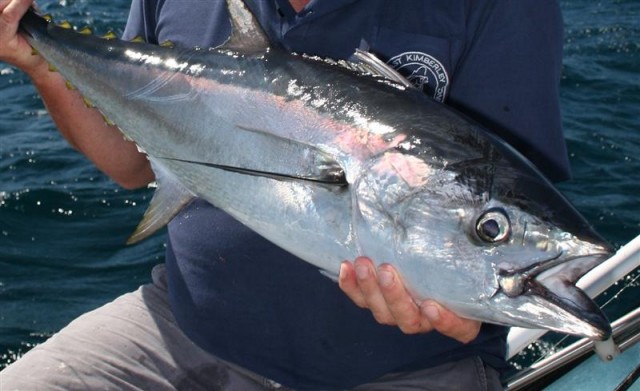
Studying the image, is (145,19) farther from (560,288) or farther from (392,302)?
(560,288)

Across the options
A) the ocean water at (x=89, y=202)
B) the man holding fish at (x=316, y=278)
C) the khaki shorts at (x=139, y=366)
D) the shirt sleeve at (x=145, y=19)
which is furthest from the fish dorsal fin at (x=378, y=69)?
the ocean water at (x=89, y=202)

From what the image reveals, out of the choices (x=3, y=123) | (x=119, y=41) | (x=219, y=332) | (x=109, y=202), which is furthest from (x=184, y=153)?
(x=3, y=123)

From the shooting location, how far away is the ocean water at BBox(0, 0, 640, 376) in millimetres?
5129

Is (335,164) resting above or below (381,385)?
above

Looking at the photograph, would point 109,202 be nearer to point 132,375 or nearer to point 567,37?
point 132,375

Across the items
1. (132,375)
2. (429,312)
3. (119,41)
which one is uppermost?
(119,41)

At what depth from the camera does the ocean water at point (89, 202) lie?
513 cm

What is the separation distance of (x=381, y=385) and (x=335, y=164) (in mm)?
937

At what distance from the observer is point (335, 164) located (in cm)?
205

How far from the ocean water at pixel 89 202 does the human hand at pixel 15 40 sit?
2277 mm

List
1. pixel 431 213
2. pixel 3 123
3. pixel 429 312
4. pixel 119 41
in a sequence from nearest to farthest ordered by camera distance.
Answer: pixel 431 213
pixel 429 312
pixel 119 41
pixel 3 123

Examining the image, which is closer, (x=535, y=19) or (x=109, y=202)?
(x=535, y=19)

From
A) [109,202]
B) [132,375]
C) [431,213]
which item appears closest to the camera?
[431,213]

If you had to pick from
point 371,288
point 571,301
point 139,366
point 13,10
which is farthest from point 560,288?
point 13,10
